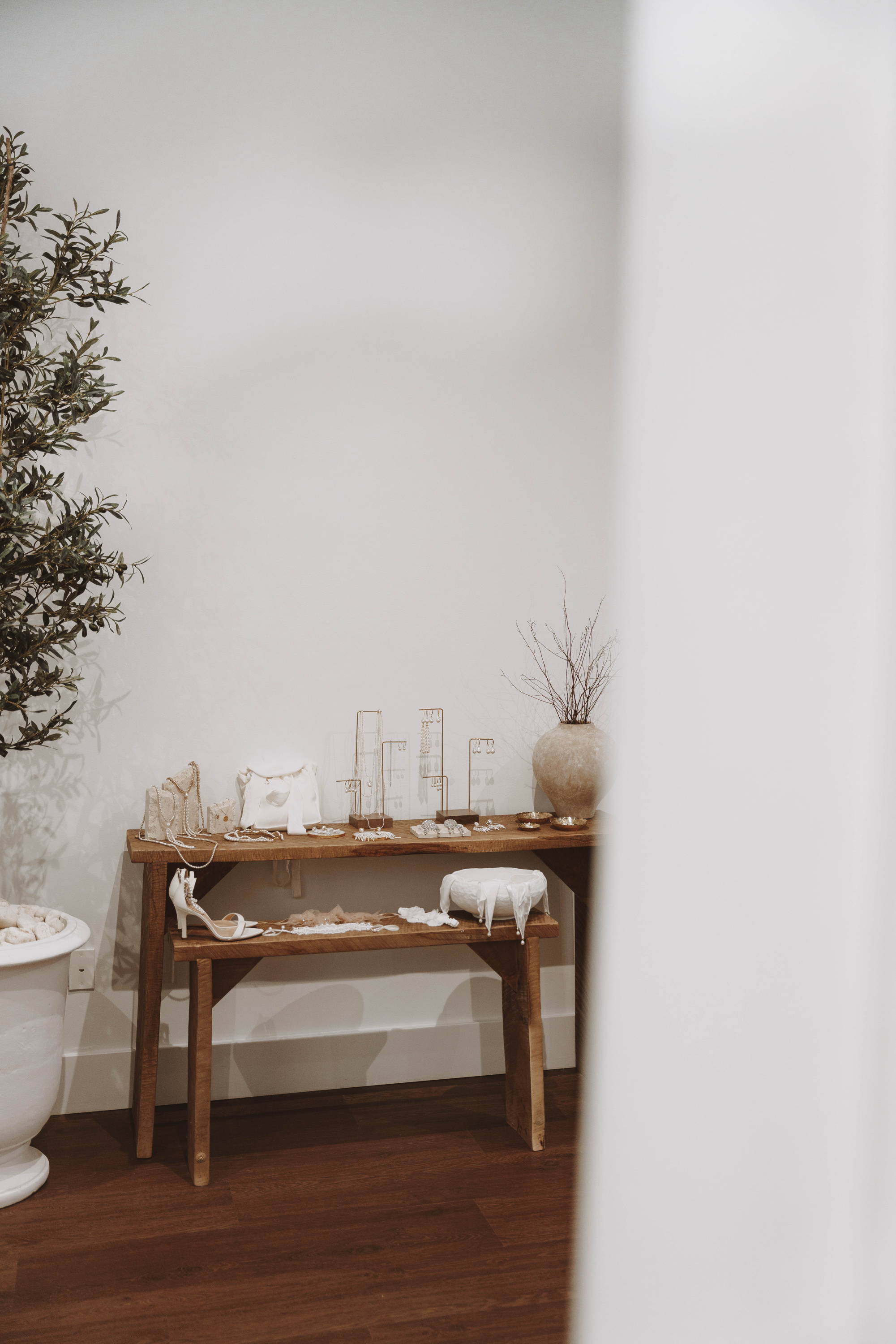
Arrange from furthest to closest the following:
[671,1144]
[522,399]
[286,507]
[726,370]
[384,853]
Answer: [522,399] < [286,507] < [384,853] < [726,370] < [671,1144]

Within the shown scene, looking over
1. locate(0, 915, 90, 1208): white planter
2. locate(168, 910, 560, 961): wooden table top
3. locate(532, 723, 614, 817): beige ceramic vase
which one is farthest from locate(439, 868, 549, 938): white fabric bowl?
locate(0, 915, 90, 1208): white planter

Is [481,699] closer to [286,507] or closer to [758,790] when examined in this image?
[286,507]

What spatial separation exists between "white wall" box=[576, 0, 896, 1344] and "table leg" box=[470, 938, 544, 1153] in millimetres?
163

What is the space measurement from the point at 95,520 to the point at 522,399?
4.04 ft

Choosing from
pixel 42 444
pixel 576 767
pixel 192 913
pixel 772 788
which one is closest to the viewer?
pixel 772 788

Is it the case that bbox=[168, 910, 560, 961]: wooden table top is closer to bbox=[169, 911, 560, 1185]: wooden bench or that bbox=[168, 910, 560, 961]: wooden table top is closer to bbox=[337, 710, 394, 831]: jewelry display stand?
bbox=[169, 911, 560, 1185]: wooden bench

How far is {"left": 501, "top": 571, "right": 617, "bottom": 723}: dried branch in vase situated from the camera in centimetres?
295

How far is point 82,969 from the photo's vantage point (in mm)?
2584

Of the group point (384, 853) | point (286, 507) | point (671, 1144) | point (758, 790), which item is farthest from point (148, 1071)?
point (758, 790)

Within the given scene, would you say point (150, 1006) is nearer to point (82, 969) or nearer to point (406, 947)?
point (82, 969)

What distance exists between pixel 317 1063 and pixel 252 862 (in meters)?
0.60

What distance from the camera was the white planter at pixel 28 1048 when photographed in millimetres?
2076

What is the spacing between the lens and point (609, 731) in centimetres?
297

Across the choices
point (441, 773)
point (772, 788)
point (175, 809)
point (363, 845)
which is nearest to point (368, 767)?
point (441, 773)
